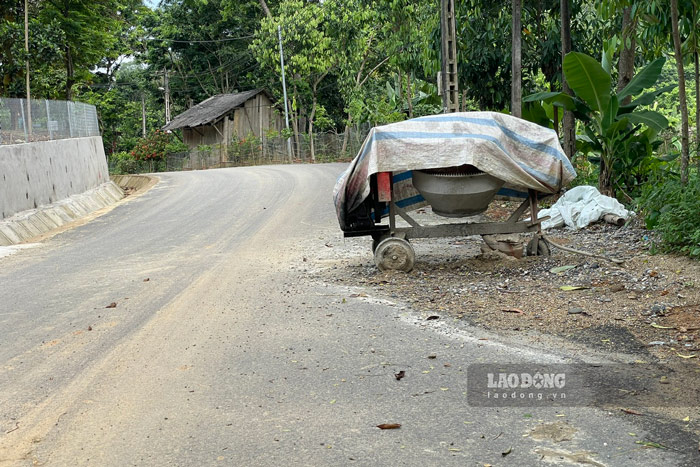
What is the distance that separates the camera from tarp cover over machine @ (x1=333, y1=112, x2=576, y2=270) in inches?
350

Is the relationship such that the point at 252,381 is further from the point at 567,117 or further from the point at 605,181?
the point at 567,117

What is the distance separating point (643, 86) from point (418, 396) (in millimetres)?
9141

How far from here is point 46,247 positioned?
13.8 meters

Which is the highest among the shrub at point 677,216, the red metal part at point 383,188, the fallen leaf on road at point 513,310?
the red metal part at point 383,188

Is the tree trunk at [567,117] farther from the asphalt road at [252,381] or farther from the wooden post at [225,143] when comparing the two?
the wooden post at [225,143]

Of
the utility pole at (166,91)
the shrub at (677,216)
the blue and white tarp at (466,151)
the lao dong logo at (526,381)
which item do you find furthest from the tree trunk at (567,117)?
the utility pole at (166,91)

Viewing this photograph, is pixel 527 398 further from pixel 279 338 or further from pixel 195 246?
pixel 195 246

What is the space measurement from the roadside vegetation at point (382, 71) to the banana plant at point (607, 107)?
28 millimetres

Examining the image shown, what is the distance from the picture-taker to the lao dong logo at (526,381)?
16.9 feet

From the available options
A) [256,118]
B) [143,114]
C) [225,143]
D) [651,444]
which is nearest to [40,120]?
[651,444]

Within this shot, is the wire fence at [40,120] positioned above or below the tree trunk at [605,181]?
above

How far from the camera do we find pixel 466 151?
28.8ft

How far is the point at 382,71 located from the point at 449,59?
2678 centimetres

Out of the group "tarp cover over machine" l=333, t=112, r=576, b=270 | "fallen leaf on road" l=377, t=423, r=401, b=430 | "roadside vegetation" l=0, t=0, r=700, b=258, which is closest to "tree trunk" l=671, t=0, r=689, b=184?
"roadside vegetation" l=0, t=0, r=700, b=258
